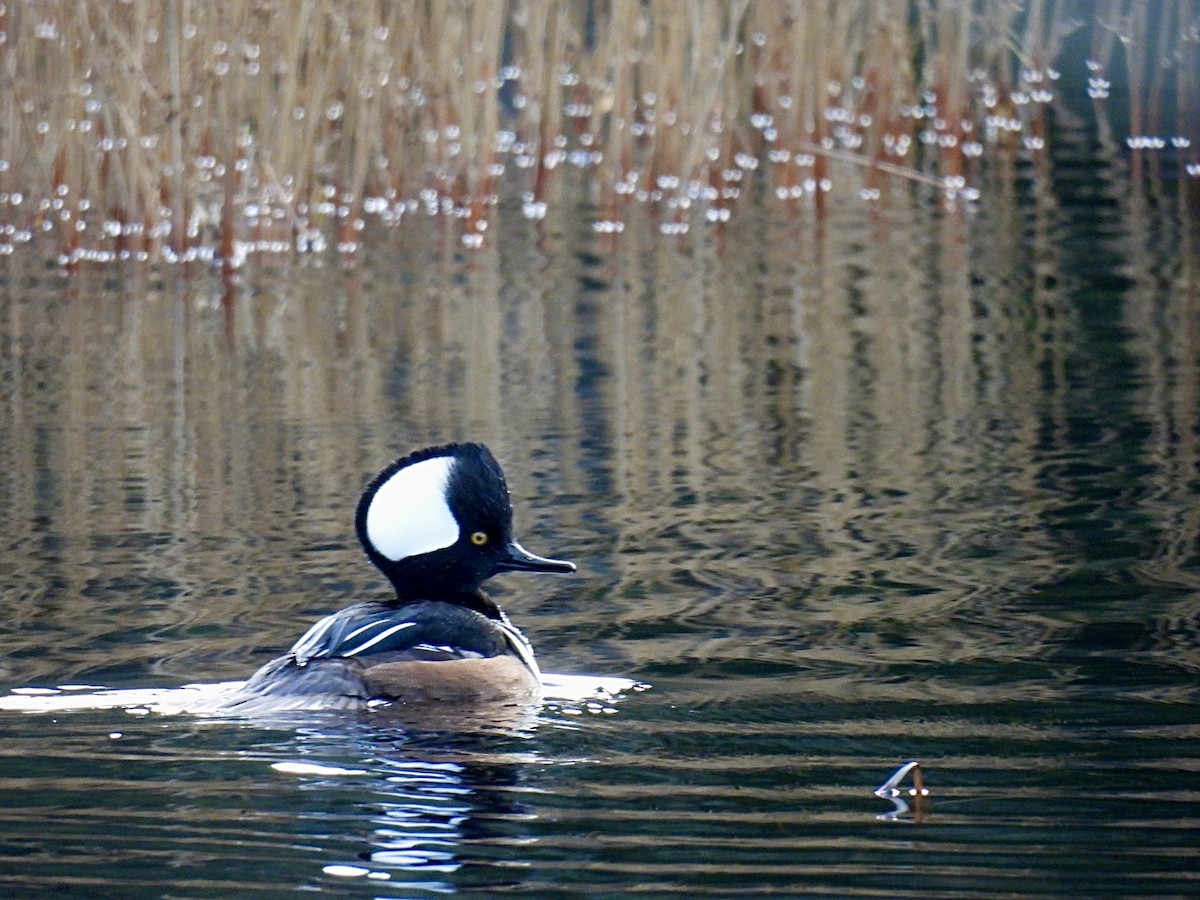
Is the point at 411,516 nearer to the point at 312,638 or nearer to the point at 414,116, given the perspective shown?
the point at 312,638

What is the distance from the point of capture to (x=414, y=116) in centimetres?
1447

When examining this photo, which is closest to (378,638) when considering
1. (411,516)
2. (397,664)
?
(397,664)

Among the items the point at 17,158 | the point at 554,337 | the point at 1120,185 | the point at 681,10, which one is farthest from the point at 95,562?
the point at 1120,185

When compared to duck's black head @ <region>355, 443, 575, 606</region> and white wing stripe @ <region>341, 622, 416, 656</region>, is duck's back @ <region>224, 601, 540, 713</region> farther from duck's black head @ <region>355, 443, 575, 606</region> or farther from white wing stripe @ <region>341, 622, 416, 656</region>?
duck's black head @ <region>355, 443, 575, 606</region>

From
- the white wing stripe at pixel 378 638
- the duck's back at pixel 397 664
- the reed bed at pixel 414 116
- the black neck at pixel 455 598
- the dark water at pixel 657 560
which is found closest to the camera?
the dark water at pixel 657 560

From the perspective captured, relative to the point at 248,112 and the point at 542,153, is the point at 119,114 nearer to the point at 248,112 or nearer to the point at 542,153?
the point at 248,112

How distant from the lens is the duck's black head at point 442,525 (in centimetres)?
538

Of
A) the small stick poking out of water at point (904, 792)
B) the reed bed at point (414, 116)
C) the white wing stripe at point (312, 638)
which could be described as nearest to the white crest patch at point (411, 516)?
the white wing stripe at point (312, 638)

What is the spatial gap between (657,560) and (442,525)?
1.28 meters

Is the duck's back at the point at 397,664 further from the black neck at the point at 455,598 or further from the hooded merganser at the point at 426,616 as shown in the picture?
the black neck at the point at 455,598

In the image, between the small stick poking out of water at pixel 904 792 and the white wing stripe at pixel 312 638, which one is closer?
the small stick poking out of water at pixel 904 792

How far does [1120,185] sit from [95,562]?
426 inches

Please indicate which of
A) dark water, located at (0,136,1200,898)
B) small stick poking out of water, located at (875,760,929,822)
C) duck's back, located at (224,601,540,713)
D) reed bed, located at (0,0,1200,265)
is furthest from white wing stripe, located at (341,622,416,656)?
reed bed, located at (0,0,1200,265)

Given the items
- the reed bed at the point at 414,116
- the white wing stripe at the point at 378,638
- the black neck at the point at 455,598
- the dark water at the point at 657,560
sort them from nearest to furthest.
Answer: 1. the dark water at the point at 657,560
2. the white wing stripe at the point at 378,638
3. the black neck at the point at 455,598
4. the reed bed at the point at 414,116
